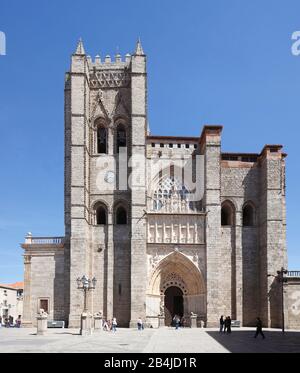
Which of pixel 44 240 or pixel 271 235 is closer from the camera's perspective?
pixel 271 235

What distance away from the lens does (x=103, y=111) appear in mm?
37125

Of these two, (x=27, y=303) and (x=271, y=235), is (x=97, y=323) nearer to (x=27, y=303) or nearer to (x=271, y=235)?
(x=27, y=303)

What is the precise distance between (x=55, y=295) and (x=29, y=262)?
2.56 metres

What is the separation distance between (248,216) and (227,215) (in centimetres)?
132

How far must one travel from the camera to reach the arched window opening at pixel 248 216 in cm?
3653

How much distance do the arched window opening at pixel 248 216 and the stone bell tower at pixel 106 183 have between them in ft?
22.4

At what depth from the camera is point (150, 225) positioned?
35031mm

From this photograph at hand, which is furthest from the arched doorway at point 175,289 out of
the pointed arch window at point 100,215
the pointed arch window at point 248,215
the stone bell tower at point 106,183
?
the pointed arch window at point 248,215

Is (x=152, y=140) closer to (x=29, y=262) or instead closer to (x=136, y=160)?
(x=136, y=160)

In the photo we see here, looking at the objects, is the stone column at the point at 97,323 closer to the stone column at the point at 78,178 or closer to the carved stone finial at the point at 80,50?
the stone column at the point at 78,178

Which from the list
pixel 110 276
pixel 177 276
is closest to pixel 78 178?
pixel 110 276

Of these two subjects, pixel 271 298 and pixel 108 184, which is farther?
pixel 108 184

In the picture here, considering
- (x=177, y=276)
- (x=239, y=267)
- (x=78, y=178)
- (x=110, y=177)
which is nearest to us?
(x=78, y=178)

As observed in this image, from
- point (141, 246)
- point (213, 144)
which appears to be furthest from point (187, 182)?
point (141, 246)
